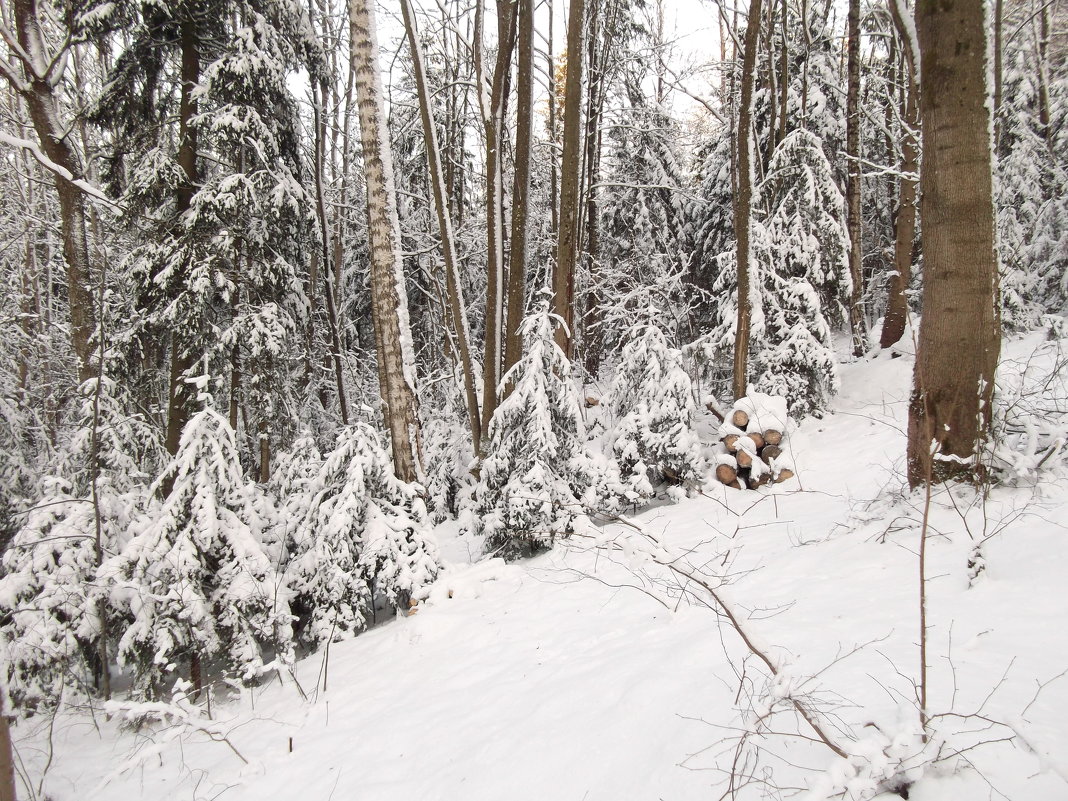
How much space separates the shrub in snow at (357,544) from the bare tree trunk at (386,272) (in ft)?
1.21

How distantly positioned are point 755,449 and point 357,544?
5068mm

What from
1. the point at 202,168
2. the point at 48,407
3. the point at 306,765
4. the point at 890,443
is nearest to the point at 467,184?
the point at 202,168

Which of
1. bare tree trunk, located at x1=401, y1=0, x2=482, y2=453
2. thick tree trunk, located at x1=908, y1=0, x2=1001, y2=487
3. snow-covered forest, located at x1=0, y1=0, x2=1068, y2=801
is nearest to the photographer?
snow-covered forest, located at x1=0, y1=0, x2=1068, y2=801

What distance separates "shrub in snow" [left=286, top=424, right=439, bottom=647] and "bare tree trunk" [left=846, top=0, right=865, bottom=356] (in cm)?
868

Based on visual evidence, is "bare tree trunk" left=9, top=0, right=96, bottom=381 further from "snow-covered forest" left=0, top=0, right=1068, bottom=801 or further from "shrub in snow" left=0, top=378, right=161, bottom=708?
"shrub in snow" left=0, top=378, right=161, bottom=708

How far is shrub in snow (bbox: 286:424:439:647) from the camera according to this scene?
5.27m

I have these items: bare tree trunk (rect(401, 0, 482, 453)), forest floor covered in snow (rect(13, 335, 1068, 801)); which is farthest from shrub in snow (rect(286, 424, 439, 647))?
bare tree trunk (rect(401, 0, 482, 453))

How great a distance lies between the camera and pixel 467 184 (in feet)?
50.0

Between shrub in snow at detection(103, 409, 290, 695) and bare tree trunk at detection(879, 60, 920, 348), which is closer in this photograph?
shrub in snow at detection(103, 409, 290, 695)

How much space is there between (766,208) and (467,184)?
8.70 metres

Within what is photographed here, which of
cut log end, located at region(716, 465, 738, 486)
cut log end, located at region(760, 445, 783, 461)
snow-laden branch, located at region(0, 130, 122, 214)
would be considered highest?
snow-laden branch, located at region(0, 130, 122, 214)

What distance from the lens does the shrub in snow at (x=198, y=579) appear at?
4793mm

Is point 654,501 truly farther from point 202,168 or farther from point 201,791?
point 202,168

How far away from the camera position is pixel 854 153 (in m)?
10.3
